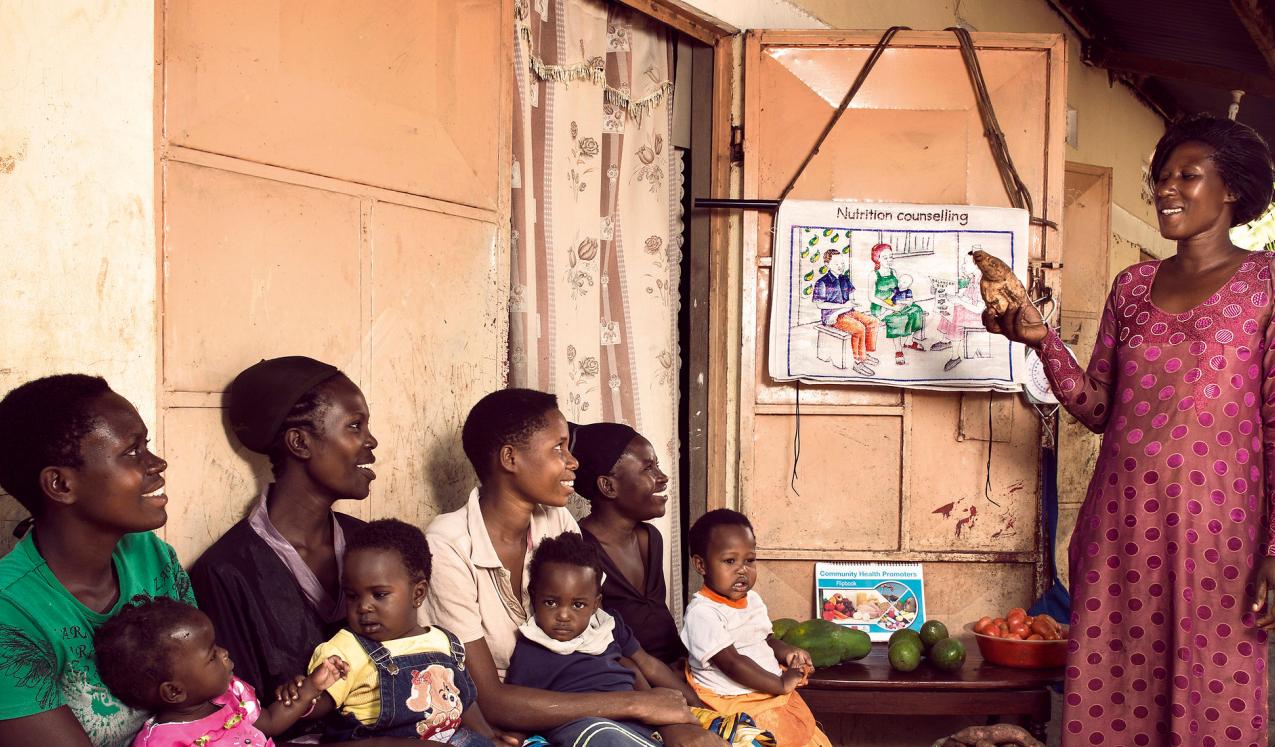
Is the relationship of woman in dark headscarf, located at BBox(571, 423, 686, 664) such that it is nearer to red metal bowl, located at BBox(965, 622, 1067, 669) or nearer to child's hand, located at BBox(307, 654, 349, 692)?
child's hand, located at BBox(307, 654, 349, 692)

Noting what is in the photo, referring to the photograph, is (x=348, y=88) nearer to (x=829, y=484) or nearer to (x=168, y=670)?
(x=168, y=670)

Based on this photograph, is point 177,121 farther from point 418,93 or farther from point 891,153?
point 891,153

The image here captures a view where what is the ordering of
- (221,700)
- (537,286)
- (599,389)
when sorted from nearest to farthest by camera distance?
(221,700)
(537,286)
(599,389)

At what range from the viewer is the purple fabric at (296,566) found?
261cm

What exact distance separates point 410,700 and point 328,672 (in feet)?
0.66

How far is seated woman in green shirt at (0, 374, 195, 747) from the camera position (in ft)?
6.63

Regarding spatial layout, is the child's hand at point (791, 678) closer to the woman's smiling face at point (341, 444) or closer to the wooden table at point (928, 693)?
the wooden table at point (928, 693)

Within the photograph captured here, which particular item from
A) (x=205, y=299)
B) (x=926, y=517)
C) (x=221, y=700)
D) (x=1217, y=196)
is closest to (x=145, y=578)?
(x=221, y=700)

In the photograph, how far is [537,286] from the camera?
4.20 meters

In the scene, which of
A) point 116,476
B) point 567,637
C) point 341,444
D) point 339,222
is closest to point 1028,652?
point 567,637

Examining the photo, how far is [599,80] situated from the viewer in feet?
14.6

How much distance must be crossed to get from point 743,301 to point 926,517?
1.16 meters

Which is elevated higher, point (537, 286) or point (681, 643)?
point (537, 286)

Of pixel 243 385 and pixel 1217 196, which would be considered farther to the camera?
pixel 1217 196
